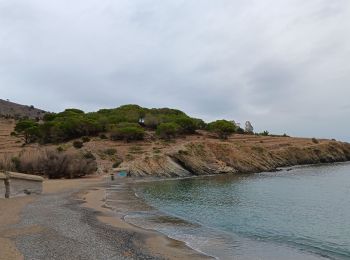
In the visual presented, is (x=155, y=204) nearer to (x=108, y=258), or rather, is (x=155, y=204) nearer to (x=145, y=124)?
(x=108, y=258)

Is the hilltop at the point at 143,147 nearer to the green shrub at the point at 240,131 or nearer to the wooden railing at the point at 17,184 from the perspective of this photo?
the green shrub at the point at 240,131

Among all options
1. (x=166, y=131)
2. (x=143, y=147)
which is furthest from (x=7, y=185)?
(x=166, y=131)

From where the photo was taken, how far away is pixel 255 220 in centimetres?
2655

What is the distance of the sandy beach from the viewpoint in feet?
47.0

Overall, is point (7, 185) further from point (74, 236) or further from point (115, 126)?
point (115, 126)

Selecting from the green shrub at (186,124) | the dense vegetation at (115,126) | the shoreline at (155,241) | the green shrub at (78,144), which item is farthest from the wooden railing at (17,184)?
the green shrub at (186,124)

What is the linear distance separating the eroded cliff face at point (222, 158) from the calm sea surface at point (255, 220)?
21655 millimetres

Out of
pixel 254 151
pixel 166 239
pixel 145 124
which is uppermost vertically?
pixel 145 124

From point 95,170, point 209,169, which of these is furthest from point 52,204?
point 209,169

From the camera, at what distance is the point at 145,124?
110 m

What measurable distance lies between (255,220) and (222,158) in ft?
172

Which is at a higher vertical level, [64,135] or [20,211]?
[64,135]

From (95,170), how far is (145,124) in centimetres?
4671

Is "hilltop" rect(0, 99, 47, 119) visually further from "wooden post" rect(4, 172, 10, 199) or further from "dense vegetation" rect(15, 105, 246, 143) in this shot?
"wooden post" rect(4, 172, 10, 199)
